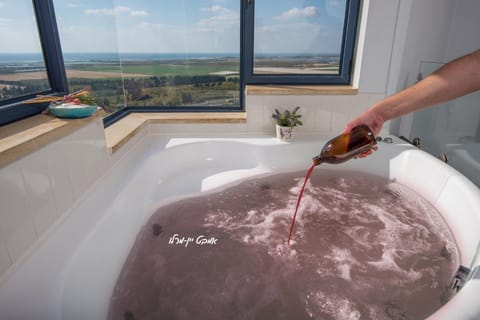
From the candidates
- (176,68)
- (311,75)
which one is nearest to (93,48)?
(176,68)

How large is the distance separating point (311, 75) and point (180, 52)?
3.54 ft

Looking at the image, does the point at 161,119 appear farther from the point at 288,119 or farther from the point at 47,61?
the point at 288,119

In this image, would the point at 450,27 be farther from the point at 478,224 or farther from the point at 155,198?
the point at 155,198

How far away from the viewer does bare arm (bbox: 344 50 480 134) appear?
773 mm

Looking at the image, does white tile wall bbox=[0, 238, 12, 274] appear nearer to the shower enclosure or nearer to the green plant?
the green plant

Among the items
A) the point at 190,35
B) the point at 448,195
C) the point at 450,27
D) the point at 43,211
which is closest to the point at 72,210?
the point at 43,211

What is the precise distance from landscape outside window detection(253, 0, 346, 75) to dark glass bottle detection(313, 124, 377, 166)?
1339 millimetres

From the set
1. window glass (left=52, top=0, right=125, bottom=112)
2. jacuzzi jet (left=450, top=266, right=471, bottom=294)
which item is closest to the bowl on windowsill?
window glass (left=52, top=0, right=125, bottom=112)

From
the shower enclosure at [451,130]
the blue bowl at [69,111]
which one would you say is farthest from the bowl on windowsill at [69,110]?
the shower enclosure at [451,130]

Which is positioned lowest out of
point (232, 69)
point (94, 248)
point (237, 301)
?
point (237, 301)

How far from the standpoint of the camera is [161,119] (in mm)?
2299

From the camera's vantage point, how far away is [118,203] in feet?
4.63

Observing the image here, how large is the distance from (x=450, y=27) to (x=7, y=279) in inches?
123

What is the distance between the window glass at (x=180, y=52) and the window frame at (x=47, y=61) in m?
0.79
